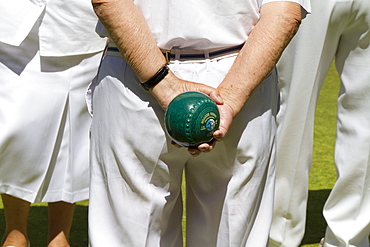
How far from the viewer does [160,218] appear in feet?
6.90

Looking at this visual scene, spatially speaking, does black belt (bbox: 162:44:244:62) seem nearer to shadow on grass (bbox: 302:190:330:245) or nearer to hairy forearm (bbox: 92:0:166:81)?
hairy forearm (bbox: 92:0:166:81)

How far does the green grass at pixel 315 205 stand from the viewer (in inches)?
141

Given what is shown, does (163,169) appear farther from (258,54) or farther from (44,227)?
(44,227)

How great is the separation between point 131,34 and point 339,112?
156cm

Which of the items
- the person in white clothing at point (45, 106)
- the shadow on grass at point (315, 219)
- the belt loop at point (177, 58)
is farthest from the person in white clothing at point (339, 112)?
the belt loop at point (177, 58)

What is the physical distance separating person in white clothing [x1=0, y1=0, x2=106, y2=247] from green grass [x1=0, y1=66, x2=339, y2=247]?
40 centimetres

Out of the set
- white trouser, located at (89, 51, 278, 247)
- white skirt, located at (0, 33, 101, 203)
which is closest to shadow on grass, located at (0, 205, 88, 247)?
white skirt, located at (0, 33, 101, 203)

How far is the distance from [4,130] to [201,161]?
117 cm

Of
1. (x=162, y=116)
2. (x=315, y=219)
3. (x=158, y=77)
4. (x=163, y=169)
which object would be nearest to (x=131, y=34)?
(x=158, y=77)

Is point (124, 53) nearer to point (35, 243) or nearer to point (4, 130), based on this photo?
point (4, 130)

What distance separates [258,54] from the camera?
1.95 m

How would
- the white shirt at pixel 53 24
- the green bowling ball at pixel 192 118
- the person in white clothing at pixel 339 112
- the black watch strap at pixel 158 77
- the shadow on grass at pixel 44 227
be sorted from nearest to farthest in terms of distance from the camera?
the green bowling ball at pixel 192 118 < the black watch strap at pixel 158 77 < the white shirt at pixel 53 24 < the person in white clothing at pixel 339 112 < the shadow on grass at pixel 44 227

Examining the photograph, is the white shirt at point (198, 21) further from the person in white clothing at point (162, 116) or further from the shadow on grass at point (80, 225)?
the shadow on grass at point (80, 225)

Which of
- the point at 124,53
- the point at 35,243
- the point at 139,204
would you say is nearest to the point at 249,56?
the point at 124,53
